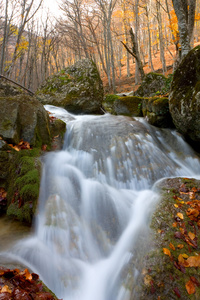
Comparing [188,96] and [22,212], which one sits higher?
[188,96]

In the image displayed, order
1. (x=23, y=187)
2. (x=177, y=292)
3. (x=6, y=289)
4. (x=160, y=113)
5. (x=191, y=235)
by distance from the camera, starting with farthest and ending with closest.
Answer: (x=160, y=113) → (x=23, y=187) → (x=191, y=235) → (x=177, y=292) → (x=6, y=289)

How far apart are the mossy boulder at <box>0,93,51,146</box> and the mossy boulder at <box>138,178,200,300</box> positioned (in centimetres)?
328

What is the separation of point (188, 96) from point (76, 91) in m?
6.31

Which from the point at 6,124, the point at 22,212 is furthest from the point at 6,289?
the point at 6,124

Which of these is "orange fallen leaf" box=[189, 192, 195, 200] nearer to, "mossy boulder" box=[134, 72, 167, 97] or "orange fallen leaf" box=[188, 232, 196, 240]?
"orange fallen leaf" box=[188, 232, 196, 240]

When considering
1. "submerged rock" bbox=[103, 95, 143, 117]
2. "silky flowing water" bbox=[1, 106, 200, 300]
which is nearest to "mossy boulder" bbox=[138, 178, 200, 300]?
"silky flowing water" bbox=[1, 106, 200, 300]

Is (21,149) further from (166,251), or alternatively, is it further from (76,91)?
(76,91)

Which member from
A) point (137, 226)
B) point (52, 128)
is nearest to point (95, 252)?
point (137, 226)

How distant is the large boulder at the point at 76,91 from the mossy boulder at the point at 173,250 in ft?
24.1

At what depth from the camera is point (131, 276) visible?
2219 mm

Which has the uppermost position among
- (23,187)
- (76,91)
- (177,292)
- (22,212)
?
(76,91)

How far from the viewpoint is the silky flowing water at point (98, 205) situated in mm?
2266

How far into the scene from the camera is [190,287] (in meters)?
2.00

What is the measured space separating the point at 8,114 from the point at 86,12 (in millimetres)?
19055
